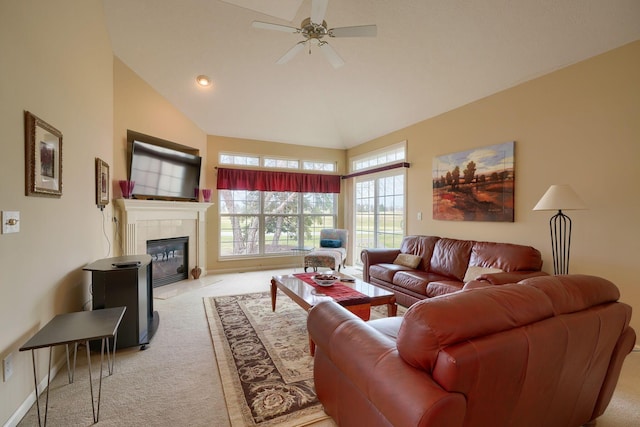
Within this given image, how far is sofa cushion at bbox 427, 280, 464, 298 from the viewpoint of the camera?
300 centimetres

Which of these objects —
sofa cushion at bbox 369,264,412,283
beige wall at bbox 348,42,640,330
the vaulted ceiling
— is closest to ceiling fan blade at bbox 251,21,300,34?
the vaulted ceiling

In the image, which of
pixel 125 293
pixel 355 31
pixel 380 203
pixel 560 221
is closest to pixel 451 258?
pixel 560 221

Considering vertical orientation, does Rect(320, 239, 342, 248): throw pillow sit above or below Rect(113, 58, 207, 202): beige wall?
below

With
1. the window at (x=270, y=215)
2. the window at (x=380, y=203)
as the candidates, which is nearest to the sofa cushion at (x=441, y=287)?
the window at (x=380, y=203)

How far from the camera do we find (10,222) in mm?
1614

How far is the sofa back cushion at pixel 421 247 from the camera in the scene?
4070mm

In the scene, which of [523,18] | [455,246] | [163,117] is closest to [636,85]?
[523,18]

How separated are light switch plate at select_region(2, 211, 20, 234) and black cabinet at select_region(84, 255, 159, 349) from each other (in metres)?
0.80

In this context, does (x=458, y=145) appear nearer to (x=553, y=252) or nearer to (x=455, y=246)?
(x=455, y=246)

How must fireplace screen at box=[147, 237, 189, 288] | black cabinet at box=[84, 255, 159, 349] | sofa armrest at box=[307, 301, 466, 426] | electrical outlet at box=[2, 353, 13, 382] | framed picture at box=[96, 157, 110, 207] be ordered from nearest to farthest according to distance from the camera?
sofa armrest at box=[307, 301, 466, 426]
electrical outlet at box=[2, 353, 13, 382]
black cabinet at box=[84, 255, 159, 349]
framed picture at box=[96, 157, 110, 207]
fireplace screen at box=[147, 237, 189, 288]

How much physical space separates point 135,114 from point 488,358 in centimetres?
466

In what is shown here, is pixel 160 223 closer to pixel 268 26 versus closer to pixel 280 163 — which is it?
pixel 280 163

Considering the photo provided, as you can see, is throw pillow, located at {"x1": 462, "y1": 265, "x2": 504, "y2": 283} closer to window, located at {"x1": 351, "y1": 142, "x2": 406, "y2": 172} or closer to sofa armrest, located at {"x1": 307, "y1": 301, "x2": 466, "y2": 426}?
sofa armrest, located at {"x1": 307, "y1": 301, "x2": 466, "y2": 426}

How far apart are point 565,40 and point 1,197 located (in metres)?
4.56
